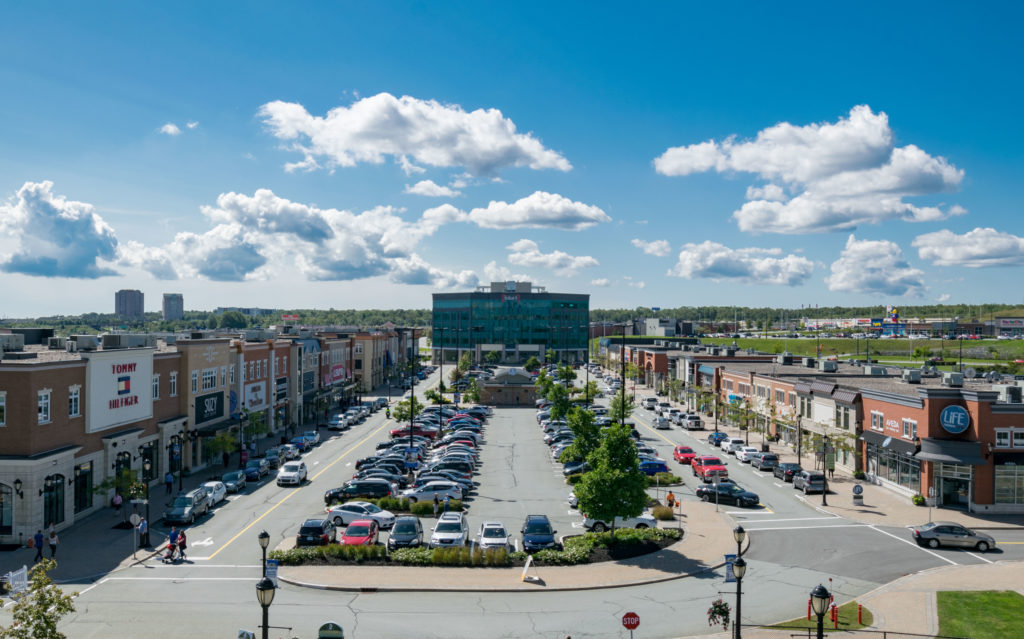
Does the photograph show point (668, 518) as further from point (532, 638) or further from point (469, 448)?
point (469, 448)

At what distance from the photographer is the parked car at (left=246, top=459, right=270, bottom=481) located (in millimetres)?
50531

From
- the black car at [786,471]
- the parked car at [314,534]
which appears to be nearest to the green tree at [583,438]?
the black car at [786,471]

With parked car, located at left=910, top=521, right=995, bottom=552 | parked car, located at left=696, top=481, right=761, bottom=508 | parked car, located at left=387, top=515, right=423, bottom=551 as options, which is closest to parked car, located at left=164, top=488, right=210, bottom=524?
parked car, located at left=387, top=515, right=423, bottom=551

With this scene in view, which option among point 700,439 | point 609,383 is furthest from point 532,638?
point 609,383

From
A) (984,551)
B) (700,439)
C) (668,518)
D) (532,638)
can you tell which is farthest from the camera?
(700,439)

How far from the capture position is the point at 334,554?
31.0m

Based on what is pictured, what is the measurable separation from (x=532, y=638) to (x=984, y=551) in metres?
25.2

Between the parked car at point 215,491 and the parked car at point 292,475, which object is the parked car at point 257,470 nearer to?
the parked car at point 292,475

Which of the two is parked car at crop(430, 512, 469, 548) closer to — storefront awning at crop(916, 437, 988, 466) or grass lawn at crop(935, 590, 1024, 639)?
grass lawn at crop(935, 590, 1024, 639)

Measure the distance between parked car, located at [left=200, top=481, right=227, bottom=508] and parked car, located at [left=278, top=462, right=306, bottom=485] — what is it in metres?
4.46

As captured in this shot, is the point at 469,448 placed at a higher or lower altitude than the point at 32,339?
lower

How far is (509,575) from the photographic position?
2944 cm

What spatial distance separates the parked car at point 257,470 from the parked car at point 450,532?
21658mm

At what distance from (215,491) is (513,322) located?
14245 centimetres
